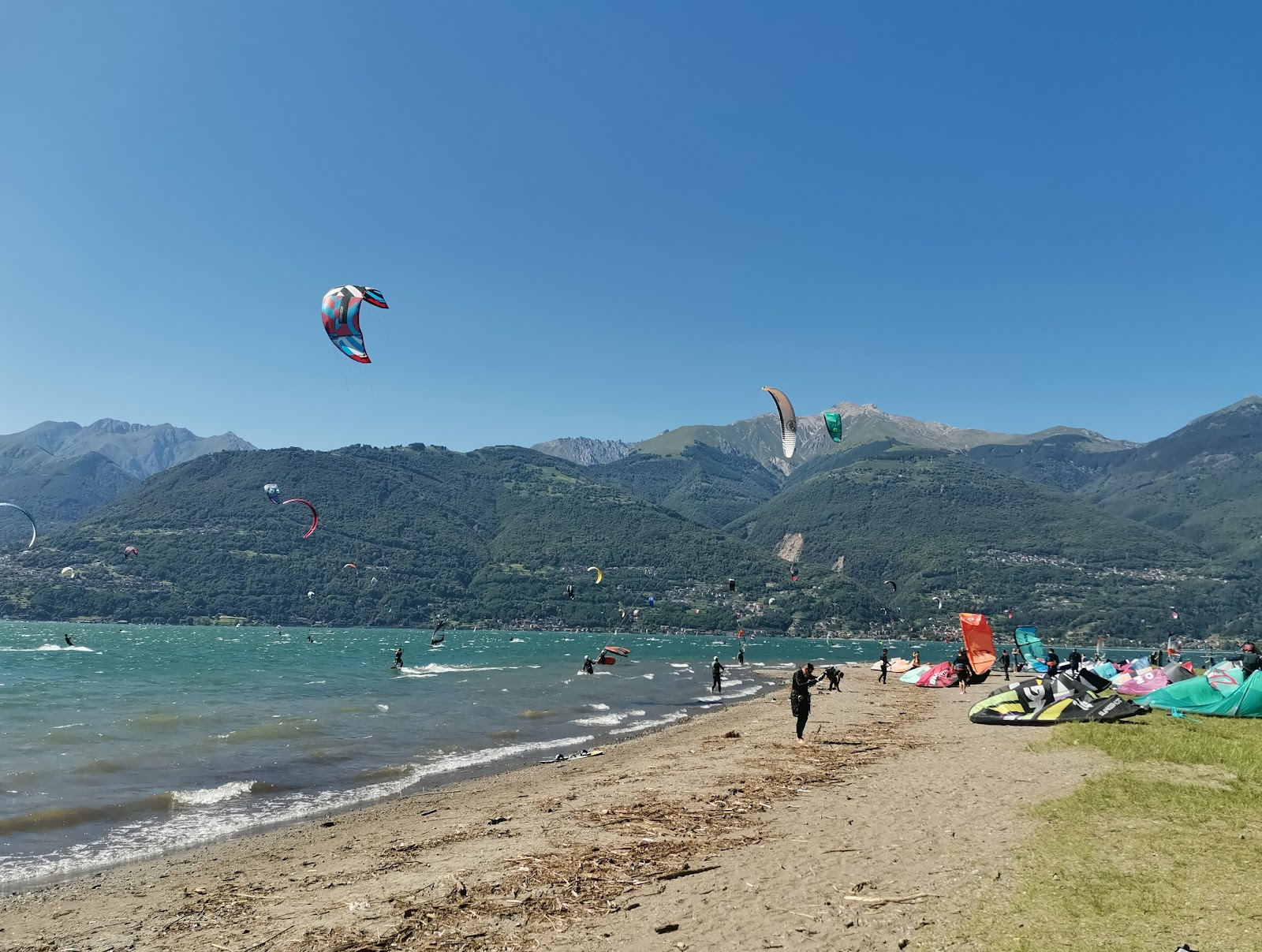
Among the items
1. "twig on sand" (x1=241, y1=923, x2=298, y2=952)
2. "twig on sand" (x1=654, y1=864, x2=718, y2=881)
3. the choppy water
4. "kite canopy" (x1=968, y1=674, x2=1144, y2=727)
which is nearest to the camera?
"twig on sand" (x1=241, y1=923, x2=298, y2=952)

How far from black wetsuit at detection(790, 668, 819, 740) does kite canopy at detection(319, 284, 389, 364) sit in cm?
1741

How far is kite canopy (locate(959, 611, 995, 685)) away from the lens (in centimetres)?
3022

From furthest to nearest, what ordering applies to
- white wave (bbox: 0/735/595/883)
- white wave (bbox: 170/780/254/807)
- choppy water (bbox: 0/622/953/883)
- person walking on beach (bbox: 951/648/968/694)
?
person walking on beach (bbox: 951/648/968/694)
white wave (bbox: 170/780/254/807)
choppy water (bbox: 0/622/953/883)
white wave (bbox: 0/735/595/883)

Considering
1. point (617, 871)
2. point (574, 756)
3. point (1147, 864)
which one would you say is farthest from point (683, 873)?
point (574, 756)

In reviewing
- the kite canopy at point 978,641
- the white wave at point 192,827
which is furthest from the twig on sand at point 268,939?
the kite canopy at point 978,641

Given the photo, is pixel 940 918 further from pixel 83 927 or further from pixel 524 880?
pixel 83 927

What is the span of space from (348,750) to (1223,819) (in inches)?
866

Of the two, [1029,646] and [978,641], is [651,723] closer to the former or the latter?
[978,641]

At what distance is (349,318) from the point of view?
24.2 metres

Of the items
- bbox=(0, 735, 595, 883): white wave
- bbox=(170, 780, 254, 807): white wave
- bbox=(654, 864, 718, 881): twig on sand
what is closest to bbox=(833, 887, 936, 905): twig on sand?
bbox=(654, 864, 718, 881): twig on sand

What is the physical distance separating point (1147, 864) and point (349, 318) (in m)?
24.5

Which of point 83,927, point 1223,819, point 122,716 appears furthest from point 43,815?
point 1223,819

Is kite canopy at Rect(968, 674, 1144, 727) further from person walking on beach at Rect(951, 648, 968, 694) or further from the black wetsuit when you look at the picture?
person walking on beach at Rect(951, 648, 968, 694)

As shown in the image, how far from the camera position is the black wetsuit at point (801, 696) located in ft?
66.3
